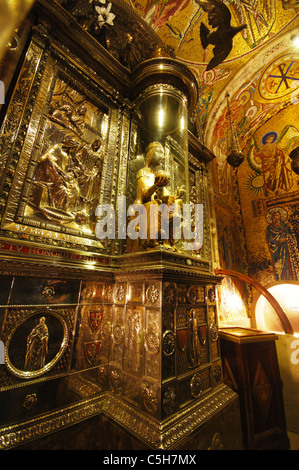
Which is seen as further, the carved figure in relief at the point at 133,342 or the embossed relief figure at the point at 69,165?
the embossed relief figure at the point at 69,165

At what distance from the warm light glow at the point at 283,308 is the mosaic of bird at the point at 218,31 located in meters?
6.66

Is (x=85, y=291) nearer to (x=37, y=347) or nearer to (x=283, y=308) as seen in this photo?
(x=37, y=347)

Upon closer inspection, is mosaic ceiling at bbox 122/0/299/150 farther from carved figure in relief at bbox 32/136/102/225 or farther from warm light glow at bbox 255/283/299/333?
warm light glow at bbox 255/283/299/333

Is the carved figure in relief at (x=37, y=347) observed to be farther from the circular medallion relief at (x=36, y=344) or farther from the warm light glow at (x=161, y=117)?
the warm light glow at (x=161, y=117)

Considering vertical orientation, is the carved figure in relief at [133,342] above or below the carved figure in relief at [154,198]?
below

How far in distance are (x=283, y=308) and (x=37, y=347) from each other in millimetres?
6577

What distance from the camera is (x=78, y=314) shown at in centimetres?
209

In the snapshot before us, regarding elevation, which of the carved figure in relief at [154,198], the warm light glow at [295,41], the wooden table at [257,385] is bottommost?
the wooden table at [257,385]

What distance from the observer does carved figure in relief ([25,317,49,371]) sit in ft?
5.63

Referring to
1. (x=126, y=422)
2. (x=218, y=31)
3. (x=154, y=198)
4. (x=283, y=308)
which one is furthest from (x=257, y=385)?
(x=218, y=31)

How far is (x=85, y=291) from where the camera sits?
2.19 meters

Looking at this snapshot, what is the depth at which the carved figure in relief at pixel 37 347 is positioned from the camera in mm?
1716

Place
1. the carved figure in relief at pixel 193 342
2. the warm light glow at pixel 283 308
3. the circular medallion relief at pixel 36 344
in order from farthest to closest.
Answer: the warm light glow at pixel 283 308
the carved figure in relief at pixel 193 342
the circular medallion relief at pixel 36 344

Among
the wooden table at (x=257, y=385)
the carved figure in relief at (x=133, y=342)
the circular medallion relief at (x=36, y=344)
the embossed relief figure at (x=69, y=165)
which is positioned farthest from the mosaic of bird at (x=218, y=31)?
the circular medallion relief at (x=36, y=344)
